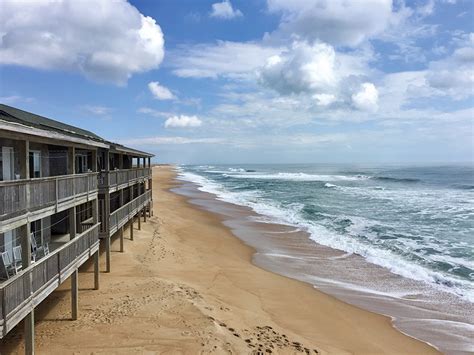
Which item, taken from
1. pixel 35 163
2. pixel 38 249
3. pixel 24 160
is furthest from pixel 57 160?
pixel 24 160

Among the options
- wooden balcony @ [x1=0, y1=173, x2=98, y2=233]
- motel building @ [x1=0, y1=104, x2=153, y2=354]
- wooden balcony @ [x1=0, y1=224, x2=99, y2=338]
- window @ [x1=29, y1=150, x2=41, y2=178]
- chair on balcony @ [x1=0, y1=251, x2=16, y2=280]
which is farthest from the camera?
window @ [x1=29, y1=150, x2=41, y2=178]

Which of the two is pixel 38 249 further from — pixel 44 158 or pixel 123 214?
pixel 123 214

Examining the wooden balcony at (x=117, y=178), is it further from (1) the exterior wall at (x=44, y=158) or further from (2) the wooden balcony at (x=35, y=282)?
(2) the wooden balcony at (x=35, y=282)

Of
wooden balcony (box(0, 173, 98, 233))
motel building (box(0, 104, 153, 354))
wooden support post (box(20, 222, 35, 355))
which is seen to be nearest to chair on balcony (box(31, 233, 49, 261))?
motel building (box(0, 104, 153, 354))

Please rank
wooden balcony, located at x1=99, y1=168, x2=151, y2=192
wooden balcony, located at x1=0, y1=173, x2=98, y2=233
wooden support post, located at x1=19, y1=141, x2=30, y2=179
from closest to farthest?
wooden balcony, located at x1=0, y1=173, x2=98, y2=233 → wooden support post, located at x1=19, y1=141, x2=30, y2=179 → wooden balcony, located at x1=99, y1=168, x2=151, y2=192

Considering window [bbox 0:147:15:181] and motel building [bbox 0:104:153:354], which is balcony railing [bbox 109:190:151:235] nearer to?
motel building [bbox 0:104:153:354]

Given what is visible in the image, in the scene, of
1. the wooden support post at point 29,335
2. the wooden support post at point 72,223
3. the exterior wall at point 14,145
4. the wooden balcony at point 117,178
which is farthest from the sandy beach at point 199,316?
the exterior wall at point 14,145

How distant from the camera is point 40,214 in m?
9.02

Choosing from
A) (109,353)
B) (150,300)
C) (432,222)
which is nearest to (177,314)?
(150,300)

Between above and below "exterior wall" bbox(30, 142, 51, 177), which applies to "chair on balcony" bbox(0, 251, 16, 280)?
below

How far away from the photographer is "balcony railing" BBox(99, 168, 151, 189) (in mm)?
15367

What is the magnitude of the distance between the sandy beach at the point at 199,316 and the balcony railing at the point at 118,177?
3376mm

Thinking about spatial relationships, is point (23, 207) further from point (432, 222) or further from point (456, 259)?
point (432, 222)

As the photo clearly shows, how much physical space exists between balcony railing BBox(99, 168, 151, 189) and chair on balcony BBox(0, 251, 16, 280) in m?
4.99
